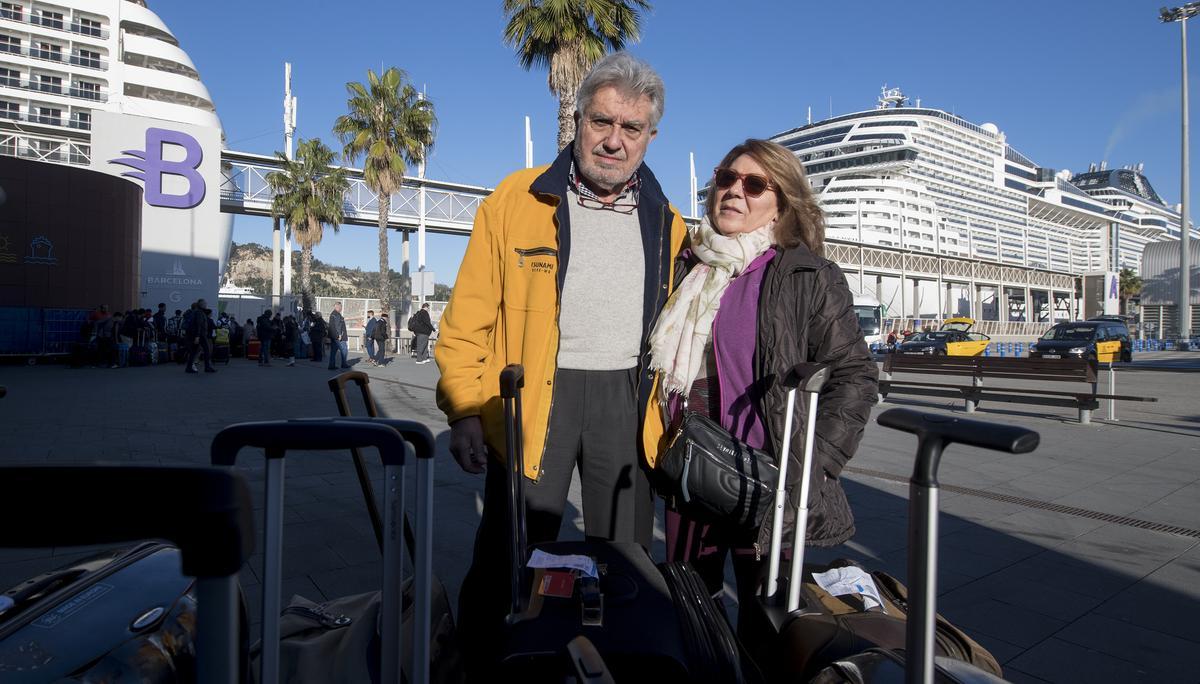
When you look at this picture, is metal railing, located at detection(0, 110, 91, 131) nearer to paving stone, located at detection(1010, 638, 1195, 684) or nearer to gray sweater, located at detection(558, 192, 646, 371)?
gray sweater, located at detection(558, 192, 646, 371)

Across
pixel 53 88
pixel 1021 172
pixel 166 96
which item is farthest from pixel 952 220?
pixel 53 88

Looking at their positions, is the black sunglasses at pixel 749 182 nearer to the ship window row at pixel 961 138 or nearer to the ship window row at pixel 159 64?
the ship window row at pixel 159 64

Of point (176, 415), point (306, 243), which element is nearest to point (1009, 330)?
point (306, 243)

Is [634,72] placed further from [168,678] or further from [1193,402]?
[1193,402]

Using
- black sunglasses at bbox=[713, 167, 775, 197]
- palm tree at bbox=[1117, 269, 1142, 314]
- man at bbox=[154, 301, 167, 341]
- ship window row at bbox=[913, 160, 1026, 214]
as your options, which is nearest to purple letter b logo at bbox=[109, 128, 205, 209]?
man at bbox=[154, 301, 167, 341]

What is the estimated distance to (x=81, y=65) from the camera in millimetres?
50969

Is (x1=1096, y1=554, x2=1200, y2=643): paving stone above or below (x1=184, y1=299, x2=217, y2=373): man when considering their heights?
below

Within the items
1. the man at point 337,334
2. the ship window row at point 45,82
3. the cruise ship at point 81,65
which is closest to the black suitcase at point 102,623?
the man at point 337,334

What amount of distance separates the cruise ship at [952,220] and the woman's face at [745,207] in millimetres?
46609

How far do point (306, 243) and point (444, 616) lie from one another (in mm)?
30935

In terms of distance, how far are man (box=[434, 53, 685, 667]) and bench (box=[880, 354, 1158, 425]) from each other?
9264 mm

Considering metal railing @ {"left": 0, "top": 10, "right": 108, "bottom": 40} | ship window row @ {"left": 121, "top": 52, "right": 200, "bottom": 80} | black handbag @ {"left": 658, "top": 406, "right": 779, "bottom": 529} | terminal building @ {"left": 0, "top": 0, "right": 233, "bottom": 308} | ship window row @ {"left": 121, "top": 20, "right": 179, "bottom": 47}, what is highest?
metal railing @ {"left": 0, "top": 10, "right": 108, "bottom": 40}

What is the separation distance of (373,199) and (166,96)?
23912 mm

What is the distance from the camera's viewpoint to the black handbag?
193 centimetres
